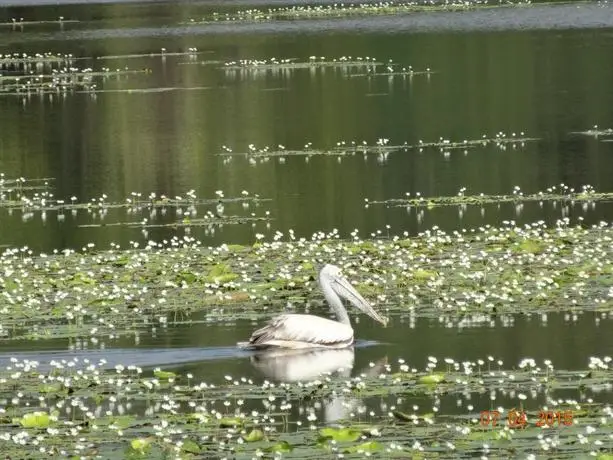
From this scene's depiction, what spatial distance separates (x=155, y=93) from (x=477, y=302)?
3793 centimetres

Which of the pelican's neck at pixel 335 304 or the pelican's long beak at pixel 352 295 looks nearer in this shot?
the pelican's neck at pixel 335 304

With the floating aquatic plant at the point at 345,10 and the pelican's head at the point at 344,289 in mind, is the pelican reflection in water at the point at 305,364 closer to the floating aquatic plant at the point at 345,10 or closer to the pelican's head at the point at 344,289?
the pelican's head at the point at 344,289

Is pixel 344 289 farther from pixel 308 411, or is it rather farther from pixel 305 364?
pixel 308 411

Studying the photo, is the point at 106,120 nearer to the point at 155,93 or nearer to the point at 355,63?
the point at 155,93

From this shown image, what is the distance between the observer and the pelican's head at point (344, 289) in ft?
67.3

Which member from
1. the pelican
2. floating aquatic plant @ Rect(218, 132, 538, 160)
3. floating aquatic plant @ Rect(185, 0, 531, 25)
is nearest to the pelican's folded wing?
the pelican

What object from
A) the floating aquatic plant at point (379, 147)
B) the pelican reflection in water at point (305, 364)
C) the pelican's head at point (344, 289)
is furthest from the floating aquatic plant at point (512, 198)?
the pelican reflection in water at point (305, 364)

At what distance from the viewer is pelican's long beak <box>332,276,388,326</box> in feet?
67.3

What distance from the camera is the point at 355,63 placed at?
213 ft

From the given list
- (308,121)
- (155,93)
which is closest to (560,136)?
(308,121)
